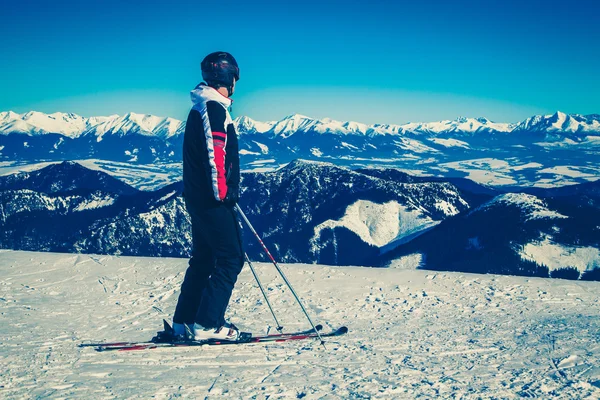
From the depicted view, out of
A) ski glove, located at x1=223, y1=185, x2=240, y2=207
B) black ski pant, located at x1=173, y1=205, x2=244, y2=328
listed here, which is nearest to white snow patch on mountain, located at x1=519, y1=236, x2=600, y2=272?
black ski pant, located at x1=173, y1=205, x2=244, y2=328

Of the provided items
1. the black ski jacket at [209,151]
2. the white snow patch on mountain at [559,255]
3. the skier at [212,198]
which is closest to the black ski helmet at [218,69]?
the skier at [212,198]

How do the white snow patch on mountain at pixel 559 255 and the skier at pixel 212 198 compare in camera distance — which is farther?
the white snow patch on mountain at pixel 559 255

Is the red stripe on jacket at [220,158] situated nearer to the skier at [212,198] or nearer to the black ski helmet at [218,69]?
the skier at [212,198]

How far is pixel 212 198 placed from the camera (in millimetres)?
6230

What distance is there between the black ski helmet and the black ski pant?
1.92 metres

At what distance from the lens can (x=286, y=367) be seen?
579 centimetres

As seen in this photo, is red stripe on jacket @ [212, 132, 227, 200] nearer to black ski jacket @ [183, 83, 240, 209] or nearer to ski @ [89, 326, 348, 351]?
black ski jacket @ [183, 83, 240, 209]

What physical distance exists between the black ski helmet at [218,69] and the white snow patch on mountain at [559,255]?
157 metres

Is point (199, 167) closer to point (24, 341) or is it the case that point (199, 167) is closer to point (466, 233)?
point (24, 341)

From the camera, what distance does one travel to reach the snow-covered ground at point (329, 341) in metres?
5.12

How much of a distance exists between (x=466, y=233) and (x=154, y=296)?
173m

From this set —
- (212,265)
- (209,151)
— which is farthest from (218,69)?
(212,265)

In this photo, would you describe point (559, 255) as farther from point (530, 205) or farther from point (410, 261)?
point (410, 261)

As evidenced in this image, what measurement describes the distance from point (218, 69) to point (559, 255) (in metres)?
165
